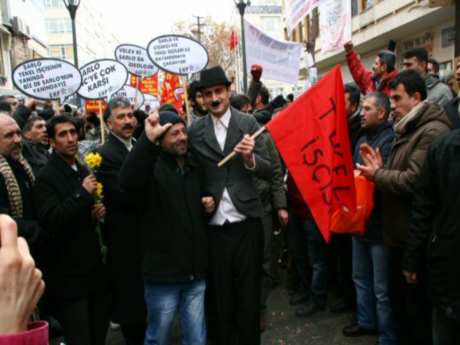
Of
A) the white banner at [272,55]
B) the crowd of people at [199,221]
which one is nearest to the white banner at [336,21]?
the white banner at [272,55]

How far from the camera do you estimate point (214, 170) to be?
3295mm

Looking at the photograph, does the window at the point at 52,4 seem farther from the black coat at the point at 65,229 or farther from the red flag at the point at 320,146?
the red flag at the point at 320,146

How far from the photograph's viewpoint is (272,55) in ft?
24.7

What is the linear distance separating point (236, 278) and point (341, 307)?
189 centimetres

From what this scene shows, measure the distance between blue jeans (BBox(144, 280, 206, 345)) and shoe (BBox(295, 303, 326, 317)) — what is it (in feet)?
5.54

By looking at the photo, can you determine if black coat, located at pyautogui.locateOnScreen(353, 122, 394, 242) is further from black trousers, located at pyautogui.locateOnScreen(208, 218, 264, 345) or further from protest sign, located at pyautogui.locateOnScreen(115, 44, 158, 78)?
protest sign, located at pyautogui.locateOnScreen(115, 44, 158, 78)

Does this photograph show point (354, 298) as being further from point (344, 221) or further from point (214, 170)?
point (214, 170)

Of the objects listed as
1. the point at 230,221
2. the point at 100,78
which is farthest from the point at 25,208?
the point at 100,78

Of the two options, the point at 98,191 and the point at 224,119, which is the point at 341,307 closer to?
the point at 224,119

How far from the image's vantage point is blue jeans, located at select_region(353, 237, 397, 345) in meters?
3.70

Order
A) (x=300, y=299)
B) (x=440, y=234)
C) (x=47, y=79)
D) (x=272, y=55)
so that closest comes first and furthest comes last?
1. (x=440, y=234)
2. (x=300, y=299)
3. (x=47, y=79)
4. (x=272, y=55)

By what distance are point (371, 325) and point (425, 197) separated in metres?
1.79

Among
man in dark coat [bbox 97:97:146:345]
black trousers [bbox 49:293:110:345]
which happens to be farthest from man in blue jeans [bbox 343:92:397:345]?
black trousers [bbox 49:293:110:345]

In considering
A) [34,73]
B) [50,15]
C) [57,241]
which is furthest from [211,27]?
[57,241]
